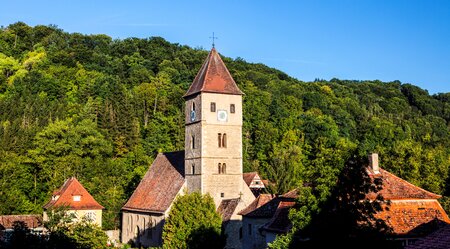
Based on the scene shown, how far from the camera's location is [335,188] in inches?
816

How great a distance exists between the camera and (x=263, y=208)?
3919cm

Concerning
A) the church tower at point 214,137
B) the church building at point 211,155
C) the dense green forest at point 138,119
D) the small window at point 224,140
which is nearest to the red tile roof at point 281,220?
the church building at point 211,155

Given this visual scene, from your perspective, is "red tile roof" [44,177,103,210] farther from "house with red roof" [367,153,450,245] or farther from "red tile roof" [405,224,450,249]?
"red tile roof" [405,224,450,249]

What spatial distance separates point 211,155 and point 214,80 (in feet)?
21.3

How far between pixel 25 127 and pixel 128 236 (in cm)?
2911

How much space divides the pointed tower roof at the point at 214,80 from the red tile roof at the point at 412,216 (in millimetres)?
19979

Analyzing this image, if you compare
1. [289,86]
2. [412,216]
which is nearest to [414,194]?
[412,216]

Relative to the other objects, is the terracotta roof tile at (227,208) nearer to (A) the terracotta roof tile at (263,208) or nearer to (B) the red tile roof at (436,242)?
(A) the terracotta roof tile at (263,208)

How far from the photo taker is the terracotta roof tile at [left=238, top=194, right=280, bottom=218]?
125 ft

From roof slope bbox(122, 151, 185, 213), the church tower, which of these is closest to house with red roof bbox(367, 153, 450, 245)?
the church tower

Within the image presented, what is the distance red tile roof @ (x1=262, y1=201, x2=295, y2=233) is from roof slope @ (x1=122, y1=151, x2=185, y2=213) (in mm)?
14135

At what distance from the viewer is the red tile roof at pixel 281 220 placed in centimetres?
3231

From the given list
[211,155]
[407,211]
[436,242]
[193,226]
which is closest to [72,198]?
[211,155]

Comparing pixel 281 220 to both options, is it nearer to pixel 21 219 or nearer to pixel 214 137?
pixel 214 137
